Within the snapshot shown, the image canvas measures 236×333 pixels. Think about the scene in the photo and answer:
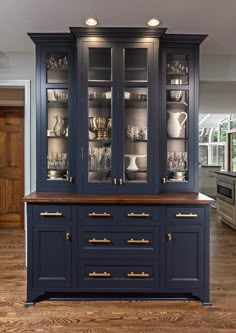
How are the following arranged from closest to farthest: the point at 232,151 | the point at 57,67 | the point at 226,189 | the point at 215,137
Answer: the point at 57,67
the point at 226,189
the point at 232,151
the point at 215,137

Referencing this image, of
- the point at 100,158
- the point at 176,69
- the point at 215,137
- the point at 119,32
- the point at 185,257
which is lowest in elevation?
the point at 185,257

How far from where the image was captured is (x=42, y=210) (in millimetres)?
2721

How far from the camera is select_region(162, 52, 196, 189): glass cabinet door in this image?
120 inches

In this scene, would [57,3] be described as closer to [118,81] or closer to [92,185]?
[118,81]

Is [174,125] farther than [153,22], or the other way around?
[174,125]

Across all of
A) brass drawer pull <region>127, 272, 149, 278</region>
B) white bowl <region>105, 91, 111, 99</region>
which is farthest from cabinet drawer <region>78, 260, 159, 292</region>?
white bowl <region>105, 91, 111, 99</region>

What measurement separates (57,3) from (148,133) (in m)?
1.32

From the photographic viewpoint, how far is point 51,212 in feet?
8.93

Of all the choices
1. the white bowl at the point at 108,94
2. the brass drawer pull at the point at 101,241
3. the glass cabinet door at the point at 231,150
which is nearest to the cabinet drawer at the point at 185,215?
the brass drawer pull at the point at 101,241

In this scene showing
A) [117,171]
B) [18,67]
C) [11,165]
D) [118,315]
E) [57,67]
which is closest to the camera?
[118,315]

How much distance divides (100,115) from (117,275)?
1.49 metres

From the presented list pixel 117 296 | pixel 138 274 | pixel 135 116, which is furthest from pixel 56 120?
pixel 117 296

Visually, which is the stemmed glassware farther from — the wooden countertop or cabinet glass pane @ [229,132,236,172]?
cabinet glass pane @ [229,132,236,172]

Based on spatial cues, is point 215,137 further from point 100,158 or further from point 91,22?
point 91,22
